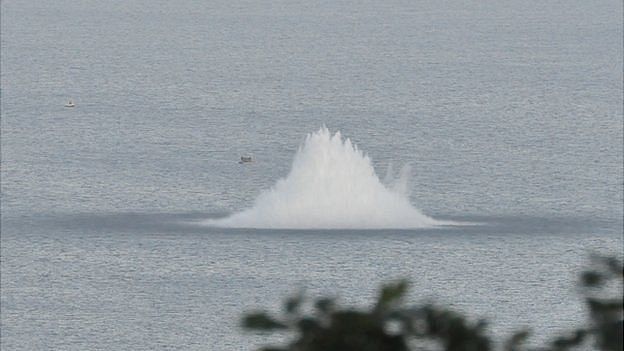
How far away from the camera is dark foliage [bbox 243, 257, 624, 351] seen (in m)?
11.4

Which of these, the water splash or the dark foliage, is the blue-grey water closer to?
the water splash

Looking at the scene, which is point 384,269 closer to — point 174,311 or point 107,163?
point 174,311

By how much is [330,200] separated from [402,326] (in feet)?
444

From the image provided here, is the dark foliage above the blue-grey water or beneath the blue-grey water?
beneath

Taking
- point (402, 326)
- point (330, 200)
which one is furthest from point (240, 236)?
point (402, 326)

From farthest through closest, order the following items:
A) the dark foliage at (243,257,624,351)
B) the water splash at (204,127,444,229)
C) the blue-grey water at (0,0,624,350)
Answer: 1. the water splash at (204,127,444,229)
2. the blue-grey water at (0,0,624,350)
3. the dark foliage at (243,257,624,351)

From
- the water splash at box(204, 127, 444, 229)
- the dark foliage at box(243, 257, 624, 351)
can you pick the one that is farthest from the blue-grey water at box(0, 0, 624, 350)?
the dark foliage at box(243, 257, 624, 351)

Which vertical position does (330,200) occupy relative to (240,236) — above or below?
above

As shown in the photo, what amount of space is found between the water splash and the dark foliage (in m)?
130

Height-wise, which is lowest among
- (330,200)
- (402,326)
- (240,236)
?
(402,326)

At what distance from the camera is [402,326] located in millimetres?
11414

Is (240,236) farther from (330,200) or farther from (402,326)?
(402,326)

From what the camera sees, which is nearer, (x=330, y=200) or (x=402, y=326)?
(x=402, y=326)

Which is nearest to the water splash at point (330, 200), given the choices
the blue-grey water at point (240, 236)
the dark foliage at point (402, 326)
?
the blue-grey water at point (240, 236)
